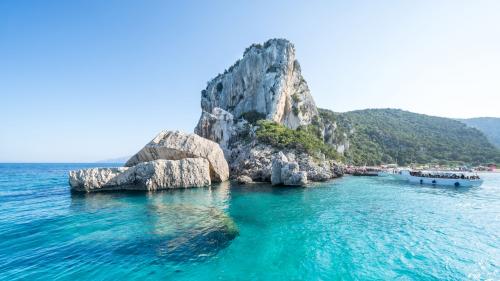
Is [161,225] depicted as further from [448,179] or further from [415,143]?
[415,143]

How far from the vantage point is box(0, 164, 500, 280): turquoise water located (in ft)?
33.3

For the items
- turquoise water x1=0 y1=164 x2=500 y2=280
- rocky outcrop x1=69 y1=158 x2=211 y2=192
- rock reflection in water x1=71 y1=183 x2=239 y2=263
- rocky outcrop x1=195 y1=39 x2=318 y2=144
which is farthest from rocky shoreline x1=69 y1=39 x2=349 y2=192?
turquoise water x1=0 y1=164 x2=500 y2=280

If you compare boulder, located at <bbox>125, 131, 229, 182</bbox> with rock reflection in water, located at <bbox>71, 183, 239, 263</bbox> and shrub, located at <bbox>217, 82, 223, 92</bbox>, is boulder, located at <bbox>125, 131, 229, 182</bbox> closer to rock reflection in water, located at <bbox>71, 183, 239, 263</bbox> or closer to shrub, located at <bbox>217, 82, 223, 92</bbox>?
rock reflection in water, located at <bbox>71, 183, 239, 263</bbox>

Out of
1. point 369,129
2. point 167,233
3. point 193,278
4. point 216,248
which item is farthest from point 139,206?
point 369,129

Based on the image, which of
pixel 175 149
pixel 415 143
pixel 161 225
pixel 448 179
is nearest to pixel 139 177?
pixel 175 149

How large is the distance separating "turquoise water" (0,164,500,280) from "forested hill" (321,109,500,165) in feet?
260

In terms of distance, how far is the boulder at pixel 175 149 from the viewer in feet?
Answer: 122

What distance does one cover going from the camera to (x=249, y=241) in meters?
13.7

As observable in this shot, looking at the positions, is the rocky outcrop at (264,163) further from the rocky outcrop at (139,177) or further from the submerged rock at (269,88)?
the submerged rock at (269,88)

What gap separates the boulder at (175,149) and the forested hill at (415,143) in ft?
227

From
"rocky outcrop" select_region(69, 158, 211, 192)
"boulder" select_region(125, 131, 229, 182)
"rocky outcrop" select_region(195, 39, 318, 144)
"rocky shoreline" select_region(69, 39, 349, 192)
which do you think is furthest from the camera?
"rocky outcrop" select_region(195, 39, 318, 144)

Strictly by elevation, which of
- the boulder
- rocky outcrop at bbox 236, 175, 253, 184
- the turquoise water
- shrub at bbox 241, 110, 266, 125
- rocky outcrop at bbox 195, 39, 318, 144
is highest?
rocky outcrop at bbox 195, 39, 318, 144

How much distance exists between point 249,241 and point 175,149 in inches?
1030

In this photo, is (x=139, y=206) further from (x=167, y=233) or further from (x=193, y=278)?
(x=193, y=278)
